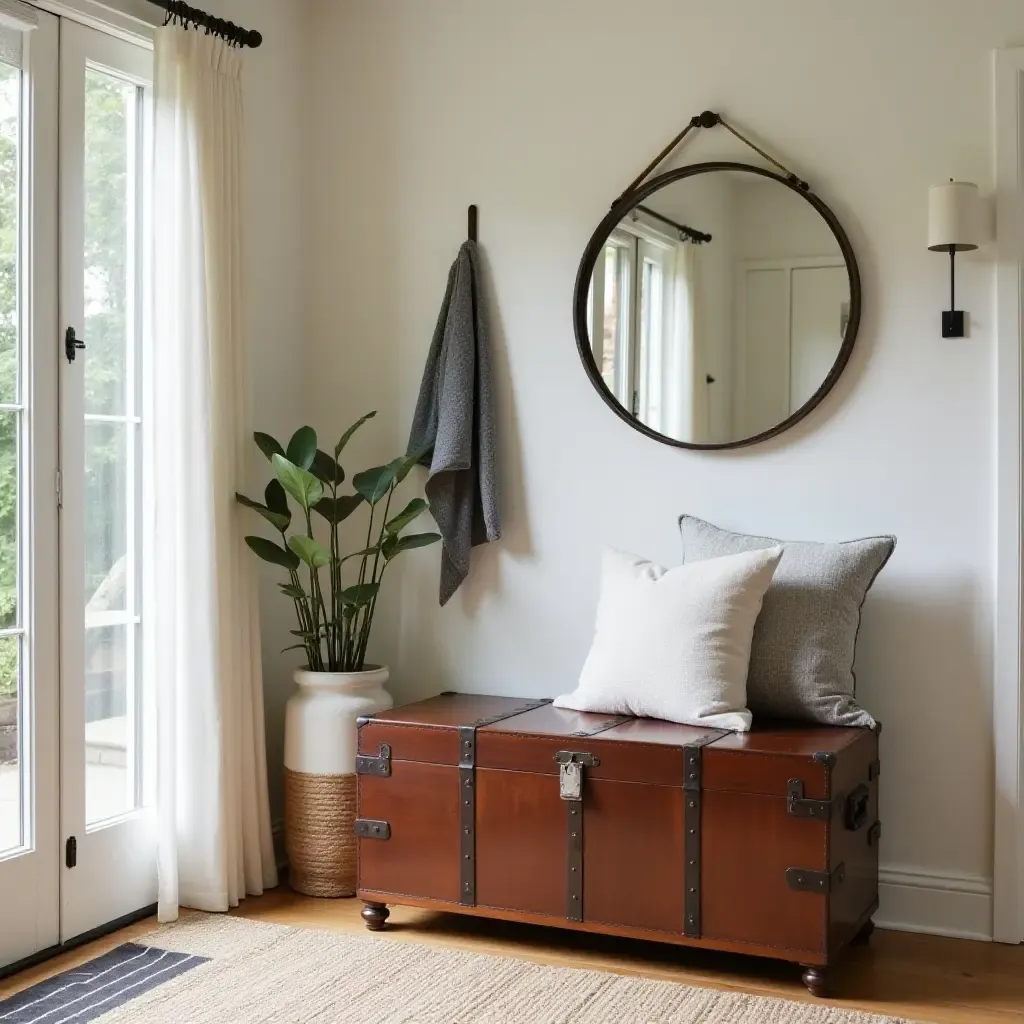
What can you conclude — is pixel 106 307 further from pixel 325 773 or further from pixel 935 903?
pixel 935 903

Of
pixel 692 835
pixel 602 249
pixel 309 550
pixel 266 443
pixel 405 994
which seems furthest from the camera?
pixel 602 249

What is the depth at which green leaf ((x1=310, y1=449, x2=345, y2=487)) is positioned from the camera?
344 cm

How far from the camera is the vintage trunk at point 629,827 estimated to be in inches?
108

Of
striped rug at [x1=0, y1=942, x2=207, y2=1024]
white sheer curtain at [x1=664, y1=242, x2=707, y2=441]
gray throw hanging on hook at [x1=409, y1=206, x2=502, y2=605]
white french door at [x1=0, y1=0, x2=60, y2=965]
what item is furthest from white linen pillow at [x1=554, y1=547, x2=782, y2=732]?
white french door at [x1=0, y1=0, x2=60, y2=965]

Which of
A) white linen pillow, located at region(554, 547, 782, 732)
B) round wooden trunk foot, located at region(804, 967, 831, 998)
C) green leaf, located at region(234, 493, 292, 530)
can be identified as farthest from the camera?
green leaf, located at region(234, 493, 292, 530)

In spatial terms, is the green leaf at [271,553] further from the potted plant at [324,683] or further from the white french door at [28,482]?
the white french door at [28,482]

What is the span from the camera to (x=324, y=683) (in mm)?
3385

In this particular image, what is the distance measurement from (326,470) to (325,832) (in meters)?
0.95

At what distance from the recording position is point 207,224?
324 centimetres

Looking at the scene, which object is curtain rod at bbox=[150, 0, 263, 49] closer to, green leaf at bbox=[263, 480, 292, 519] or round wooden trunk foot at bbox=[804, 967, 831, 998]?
green leaf at bbox=[263, 480, 292, 519]

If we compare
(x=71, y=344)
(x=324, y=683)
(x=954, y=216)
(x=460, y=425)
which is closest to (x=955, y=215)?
(x=954, y=216)

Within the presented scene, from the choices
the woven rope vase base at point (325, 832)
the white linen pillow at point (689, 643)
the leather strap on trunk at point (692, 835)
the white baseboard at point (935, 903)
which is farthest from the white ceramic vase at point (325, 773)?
the white baseboard at point (935, 903)

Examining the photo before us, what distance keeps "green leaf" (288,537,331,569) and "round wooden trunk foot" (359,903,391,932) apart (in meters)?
0.86

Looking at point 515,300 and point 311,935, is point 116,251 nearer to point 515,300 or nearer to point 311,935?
point 515,300
